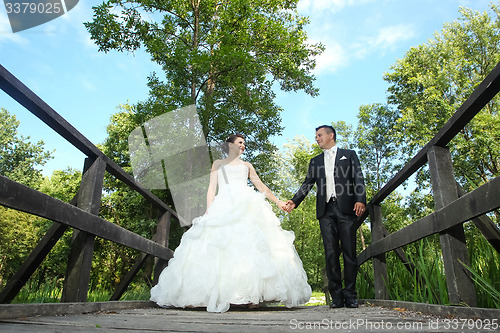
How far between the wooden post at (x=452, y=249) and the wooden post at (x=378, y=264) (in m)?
1.39

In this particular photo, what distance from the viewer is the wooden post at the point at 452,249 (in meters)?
1.99

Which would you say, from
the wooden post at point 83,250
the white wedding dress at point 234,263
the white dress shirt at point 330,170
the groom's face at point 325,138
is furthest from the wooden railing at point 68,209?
the groom's face at point 325,138

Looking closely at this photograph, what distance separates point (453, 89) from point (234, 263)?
21.3 meters

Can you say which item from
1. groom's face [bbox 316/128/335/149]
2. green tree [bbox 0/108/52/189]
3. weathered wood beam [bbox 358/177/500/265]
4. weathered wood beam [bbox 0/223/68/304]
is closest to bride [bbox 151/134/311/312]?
groom's face [bbox 316/128/335/149]

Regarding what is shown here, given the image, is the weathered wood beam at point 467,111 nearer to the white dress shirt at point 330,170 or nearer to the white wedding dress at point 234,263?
the white dress shirt at point 330,170

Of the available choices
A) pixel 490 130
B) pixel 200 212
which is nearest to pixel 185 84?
pixel 200 212

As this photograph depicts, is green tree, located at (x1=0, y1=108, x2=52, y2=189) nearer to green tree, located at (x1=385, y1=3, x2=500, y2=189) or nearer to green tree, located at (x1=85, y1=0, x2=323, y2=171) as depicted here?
green tree, located at (x1=85, y1=0, x2=323, y2=171)

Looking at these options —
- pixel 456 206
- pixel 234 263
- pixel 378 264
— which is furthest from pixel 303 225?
pixel 456 206

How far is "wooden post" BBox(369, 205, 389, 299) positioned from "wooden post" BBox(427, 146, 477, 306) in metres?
1.39

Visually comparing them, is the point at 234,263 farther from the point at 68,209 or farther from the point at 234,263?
the point at 68,209

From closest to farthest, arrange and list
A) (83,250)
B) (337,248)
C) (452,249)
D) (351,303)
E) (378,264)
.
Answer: (452,249) < (83,250) < (351,303) < (378,264) < (337,248)

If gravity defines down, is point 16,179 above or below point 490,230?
above

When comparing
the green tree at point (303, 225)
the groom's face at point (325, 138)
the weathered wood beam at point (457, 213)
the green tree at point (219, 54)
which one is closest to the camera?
the weathered wood beam at point (457, 213)

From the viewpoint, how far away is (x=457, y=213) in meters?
1.91
